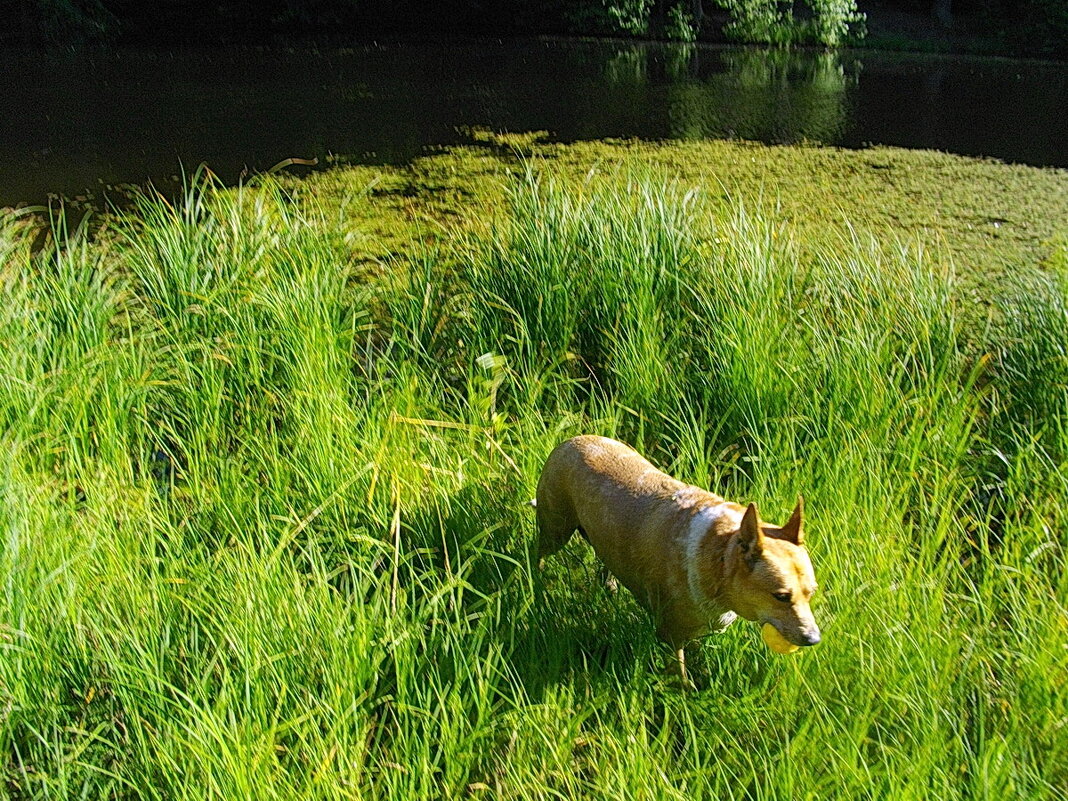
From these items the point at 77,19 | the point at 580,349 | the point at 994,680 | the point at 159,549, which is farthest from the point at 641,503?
the point at 77,19

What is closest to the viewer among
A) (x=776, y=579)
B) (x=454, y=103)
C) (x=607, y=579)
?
(x=776, y=579)

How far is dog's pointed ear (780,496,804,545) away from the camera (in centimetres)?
161

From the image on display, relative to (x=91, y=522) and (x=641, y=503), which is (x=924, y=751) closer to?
(x=641, y=503)

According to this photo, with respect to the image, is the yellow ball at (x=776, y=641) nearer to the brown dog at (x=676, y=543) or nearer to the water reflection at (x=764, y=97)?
the brown dog at (x=676, y=543)

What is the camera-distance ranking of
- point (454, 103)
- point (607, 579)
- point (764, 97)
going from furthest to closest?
point (764, 97) < point (454, 103) < point (607, 579)

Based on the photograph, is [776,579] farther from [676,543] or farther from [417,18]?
[417,18]

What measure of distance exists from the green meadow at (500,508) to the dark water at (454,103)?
3.29m

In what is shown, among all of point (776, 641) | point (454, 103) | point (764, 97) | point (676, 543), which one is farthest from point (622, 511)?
point (764, 97)

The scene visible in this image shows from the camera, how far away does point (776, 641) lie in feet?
5.39

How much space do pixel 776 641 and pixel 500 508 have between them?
0.85 meters

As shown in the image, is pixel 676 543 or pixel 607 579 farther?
pixel 607 579

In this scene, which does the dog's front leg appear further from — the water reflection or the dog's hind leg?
the water reflection

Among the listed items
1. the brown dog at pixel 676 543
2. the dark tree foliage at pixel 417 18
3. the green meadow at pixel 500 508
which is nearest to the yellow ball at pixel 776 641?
the brown dog at pixel 676 543

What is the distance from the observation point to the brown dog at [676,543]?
156cm
